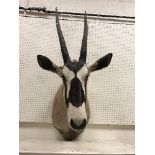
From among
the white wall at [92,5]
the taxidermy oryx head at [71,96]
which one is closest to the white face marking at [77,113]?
the taxidermy oryx head at [71,96]

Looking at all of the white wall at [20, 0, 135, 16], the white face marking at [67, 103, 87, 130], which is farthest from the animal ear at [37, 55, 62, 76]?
the white wall at [20, 0, 135, 16]

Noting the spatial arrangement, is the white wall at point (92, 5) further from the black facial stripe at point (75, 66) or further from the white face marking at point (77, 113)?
the white face marking at point (77, 113)

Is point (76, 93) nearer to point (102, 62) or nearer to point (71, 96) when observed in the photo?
point (71, 96)

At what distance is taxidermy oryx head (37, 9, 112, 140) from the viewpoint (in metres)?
0.72

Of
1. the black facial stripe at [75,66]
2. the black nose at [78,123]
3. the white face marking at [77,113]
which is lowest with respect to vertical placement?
the black nose at [78,123]

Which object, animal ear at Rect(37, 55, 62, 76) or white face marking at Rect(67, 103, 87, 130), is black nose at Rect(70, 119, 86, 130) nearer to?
white face marking at Rect(67, 103, 87, 130)

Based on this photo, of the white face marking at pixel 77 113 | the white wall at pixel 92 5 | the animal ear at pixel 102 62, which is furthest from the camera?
the white wall at pixel 92 5

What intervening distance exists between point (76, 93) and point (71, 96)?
0.02 metres

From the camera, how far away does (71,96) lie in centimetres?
73

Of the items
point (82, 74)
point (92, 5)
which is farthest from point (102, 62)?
point (92, 5)

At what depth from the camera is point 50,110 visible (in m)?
0.89

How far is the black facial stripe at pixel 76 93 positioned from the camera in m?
0.72

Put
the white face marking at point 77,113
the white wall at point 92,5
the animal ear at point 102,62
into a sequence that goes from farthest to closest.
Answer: the white wall at point 92,5
the animal ear at point 102,62
the white face marking at point 77,113
